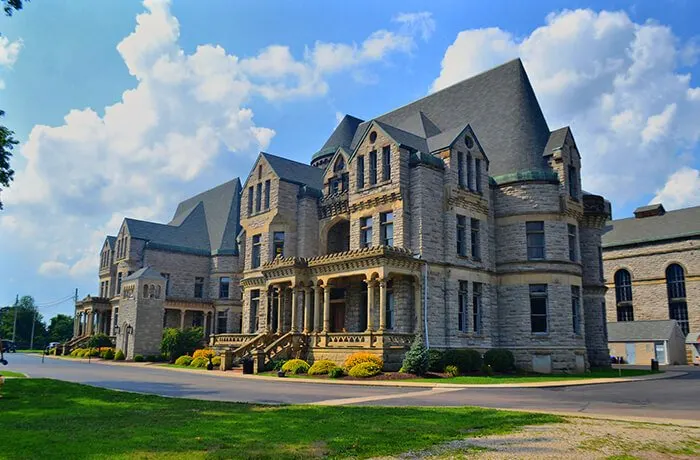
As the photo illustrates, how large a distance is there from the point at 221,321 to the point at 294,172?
26.7 meters

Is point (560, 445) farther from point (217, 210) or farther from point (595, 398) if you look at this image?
point (217, 210)

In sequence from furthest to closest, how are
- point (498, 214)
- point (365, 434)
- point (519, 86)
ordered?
point (519, 86) < point (498, 214) < point (365, 434)

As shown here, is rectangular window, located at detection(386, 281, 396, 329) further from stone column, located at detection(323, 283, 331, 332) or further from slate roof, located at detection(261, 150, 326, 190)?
slate roof, located at detection(261, 150, 326, 190)

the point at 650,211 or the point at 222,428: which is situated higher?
the point at 650,211

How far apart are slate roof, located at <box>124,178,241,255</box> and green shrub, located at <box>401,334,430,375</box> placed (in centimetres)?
3929

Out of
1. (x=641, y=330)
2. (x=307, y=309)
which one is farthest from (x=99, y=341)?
(x=641, y=330)

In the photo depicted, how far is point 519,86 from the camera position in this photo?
134ft

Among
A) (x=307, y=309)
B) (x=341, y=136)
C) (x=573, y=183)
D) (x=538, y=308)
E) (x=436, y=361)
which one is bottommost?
(x=436, y=361)

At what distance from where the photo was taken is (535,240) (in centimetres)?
3656

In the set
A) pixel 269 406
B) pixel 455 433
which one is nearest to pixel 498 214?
pixel 269 406

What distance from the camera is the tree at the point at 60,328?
340ft

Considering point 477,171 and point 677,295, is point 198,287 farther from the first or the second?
point 677,295

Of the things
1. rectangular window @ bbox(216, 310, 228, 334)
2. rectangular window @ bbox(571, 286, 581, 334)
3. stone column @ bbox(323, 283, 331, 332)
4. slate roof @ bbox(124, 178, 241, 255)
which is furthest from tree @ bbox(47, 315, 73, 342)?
rectangular window @ bbox(571, 286, 581, 334)

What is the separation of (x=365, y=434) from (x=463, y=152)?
1113 inches
